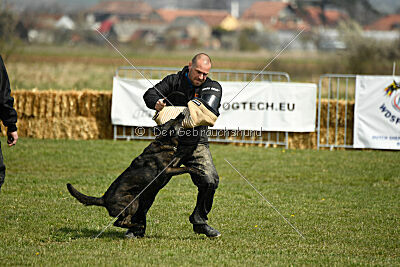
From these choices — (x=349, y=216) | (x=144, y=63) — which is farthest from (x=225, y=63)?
(x=349, y=216)

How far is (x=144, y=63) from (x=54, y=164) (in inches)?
1073

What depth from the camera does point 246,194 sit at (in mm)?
10492

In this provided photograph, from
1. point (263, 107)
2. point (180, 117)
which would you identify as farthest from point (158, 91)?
point (263, 107)

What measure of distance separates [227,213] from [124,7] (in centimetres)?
6739

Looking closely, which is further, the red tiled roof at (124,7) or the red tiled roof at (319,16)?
the red tiled roof at (124,7)

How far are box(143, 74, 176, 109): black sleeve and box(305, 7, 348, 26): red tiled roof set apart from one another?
4800cm

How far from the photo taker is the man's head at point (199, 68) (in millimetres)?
6852

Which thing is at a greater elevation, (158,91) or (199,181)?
(158,91)

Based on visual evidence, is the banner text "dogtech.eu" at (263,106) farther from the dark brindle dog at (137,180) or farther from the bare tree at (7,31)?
the bare tree at (7,31)

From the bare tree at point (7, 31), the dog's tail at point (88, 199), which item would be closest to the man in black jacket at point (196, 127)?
the dog's tail at point (88, 199)

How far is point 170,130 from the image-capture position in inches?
271

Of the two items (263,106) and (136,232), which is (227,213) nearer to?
(136,232)

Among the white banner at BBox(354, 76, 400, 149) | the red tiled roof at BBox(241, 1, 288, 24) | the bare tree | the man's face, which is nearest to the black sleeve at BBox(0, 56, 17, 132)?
the man's face

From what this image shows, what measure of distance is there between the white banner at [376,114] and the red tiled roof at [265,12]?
62.1 metres
